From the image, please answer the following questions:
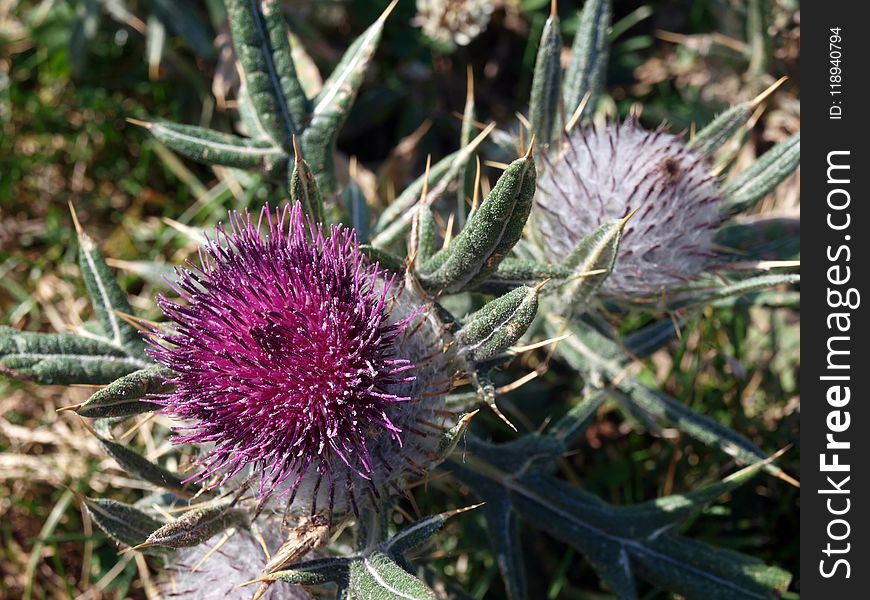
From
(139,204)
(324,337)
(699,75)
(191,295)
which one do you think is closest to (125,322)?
(191,295)

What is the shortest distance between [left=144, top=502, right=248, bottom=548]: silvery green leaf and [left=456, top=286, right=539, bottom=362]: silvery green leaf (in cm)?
95

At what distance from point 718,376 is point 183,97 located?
Result: 3622 millimetres

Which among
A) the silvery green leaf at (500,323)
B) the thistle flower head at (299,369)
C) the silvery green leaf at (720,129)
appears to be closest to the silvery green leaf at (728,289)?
the silvery green leaf at (720,129)

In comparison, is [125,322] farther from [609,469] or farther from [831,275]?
[831,275]

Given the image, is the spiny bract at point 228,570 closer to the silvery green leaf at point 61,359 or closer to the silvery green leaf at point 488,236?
the silvery green leaf at point 61,359

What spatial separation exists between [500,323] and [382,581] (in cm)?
83

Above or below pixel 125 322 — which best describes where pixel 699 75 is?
above

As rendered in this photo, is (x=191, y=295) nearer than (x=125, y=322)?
Yes

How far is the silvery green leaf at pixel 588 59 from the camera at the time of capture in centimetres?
353

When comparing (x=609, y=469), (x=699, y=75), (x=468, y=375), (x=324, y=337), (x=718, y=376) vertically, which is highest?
(x=699, y=75)

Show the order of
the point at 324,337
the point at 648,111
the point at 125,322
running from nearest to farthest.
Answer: the point at 324,337 < the point at 125,322 < the point at 648,111

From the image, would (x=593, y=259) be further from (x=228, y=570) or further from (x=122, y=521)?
(x=122, y=521)

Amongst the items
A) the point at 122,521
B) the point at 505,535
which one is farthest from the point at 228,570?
the point at 505,535

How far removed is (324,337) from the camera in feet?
8.07
